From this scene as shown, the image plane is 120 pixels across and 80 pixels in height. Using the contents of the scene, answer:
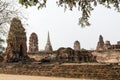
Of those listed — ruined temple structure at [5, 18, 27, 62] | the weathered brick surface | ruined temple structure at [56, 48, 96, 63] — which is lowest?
the weathered brick surface

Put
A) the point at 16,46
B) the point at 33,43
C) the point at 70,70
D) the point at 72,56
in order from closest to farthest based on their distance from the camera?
the point at 70,70, the point at 72,56, the point at 16,46, the point at 33,43

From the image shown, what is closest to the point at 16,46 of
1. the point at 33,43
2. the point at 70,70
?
the point at 33,43

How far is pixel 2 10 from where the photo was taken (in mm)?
16406

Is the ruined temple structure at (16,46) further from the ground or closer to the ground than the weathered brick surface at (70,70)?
further from the ground

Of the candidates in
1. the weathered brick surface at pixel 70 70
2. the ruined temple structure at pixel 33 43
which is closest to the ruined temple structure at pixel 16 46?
the weathered brick surface at pixel 70 70

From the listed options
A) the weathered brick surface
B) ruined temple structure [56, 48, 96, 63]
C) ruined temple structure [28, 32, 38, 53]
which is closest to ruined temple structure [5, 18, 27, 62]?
ruined temple structure [56, 48, 96, 63]

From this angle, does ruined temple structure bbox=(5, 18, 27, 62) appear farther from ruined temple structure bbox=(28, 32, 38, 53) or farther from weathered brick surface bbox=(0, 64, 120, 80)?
ruined temple structure bbox=(28, 32, 38, 53)

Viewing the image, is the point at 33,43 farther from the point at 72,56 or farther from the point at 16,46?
the point at 72,56

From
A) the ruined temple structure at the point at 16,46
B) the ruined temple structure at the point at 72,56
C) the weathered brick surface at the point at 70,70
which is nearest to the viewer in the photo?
the weathered brick surface at the point at 70,70

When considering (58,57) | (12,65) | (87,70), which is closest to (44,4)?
(87,70)

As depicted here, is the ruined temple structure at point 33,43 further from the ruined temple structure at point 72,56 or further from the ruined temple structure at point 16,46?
the ruined temple structure at point 72,56

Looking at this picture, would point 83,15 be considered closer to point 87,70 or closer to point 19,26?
point 87,70

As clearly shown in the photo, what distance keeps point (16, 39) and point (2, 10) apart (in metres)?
7.45

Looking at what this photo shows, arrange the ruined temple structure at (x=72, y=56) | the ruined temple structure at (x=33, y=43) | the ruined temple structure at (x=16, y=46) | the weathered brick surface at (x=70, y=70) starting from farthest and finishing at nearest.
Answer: the ruined temple structure at (x=33, y=43)
the ruined temple structure at (x=16, y=46)
the ruined temple structure at (x=72, y=56)
the weathered brick surface at (x=70, y=70)
